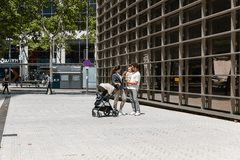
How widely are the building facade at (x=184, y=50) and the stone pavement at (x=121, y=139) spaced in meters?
1.32

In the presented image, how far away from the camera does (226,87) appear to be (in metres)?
9.40

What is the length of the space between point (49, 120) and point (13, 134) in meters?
2.37

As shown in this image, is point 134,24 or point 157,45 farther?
point 134,24

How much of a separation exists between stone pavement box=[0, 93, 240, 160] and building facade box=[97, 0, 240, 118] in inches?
52.0

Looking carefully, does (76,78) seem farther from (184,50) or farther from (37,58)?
(184,50)

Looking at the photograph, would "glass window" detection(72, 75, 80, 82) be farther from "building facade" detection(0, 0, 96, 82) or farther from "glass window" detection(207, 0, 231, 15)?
"glass window" detection(207, 0, 231, 15)

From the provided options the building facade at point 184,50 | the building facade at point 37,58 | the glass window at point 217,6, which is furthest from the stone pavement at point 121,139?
the building facade at point 37,58

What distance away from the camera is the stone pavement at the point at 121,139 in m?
5.12

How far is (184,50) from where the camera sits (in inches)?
456

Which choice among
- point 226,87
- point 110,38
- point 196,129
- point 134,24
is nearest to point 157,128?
point 196,129

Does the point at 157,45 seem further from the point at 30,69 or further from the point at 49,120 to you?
the point at 30,69

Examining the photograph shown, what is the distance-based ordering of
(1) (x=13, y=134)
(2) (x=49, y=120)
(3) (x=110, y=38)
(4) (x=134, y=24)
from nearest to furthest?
(1) (x=13, y=134) < (2) (x=49, y=120) < (4) (x=134, y=24) < (3) (x=110, y=38)

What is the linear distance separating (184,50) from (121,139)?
6.08 metres

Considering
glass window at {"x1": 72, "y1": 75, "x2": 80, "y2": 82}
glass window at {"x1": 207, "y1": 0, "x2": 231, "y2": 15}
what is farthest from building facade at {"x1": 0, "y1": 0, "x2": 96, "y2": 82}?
glass window at {"x1": 207, "y1": 0, "x2": 231, "y2": 15}
